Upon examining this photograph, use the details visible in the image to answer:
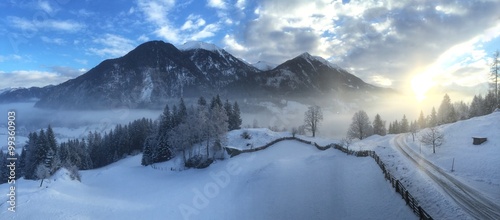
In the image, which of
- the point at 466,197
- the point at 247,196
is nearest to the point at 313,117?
the point at 247,196

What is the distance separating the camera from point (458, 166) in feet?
122

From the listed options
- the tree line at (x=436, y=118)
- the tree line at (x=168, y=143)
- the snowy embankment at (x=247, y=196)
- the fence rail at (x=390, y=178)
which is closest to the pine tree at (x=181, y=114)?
the tree line at (x=168, y=143)

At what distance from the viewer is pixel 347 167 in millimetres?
41375

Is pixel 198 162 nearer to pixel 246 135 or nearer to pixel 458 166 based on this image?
pixel 246 135

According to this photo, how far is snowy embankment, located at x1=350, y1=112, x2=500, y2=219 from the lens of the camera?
23688 millimetres

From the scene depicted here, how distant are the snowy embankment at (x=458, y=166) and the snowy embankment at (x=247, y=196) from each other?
2.38 metres

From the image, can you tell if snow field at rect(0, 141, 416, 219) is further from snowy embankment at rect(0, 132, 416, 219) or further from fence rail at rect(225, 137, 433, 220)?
fence rail at rect(225, 137, 433, 220)

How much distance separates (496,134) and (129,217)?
53.3 metres

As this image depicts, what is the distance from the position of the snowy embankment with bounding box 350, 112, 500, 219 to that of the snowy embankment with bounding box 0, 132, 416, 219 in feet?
7.82

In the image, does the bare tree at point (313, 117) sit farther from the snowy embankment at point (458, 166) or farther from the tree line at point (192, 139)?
the snowy embankment at point (458, 166)

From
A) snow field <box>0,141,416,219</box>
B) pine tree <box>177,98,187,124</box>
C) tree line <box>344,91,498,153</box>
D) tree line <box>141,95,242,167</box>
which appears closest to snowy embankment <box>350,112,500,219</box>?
snow field <box>0,141,416,219</box>

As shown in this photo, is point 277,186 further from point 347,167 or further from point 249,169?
point 249,169

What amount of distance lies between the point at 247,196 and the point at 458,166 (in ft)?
88.1

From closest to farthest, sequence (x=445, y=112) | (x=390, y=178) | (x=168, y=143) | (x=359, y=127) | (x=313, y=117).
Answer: (x=390, y=178), (x=168, y=143), (x=313, y=117), (x=359, y=127), (x=445, y=112)
